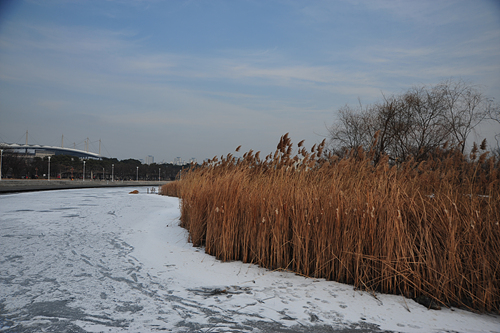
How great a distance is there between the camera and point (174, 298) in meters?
2.52

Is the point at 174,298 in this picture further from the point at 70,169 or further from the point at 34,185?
the point at 70,169

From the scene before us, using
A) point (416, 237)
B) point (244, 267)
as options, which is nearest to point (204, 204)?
point (244, 267)

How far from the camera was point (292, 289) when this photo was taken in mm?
2742

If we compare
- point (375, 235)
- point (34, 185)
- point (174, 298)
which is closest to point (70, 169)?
point (34, 185)

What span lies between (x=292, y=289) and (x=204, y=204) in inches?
80.9

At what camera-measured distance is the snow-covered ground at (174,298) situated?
6.82ft

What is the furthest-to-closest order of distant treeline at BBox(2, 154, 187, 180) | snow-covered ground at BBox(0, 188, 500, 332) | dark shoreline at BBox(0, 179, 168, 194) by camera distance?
1. distant treeline at BBox(2, 154, 187, 180)
2. dark shoreline at BBox(0, 179, 168, 194)
3. snow-covered ground at BBox(0, 188, 500, 332)

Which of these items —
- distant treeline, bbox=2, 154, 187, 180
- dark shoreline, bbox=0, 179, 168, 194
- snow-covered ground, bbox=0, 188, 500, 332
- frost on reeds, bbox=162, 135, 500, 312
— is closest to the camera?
snow-covered ground, bbox=0, 188, 500, 332

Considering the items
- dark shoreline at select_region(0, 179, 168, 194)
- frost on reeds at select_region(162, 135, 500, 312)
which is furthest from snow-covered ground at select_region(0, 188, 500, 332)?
dark shoreline at select_region(0, 179, 168, 194)

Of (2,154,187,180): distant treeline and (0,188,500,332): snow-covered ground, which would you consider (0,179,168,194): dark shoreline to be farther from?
(0,188,500,332): snow-covered ground

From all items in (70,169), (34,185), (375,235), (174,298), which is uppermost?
(70,169)

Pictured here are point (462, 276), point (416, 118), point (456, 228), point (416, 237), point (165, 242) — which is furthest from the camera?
point (416, 118)

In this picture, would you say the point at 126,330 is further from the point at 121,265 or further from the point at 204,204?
the point at 204,204

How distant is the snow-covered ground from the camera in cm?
208
